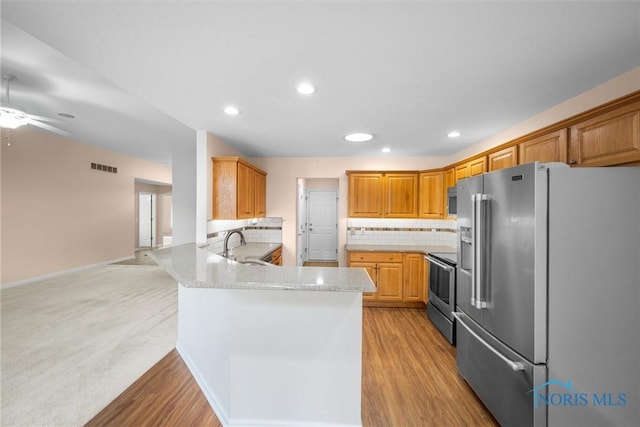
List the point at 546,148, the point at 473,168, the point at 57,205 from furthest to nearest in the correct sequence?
1. the point at 57,205
2. the point at 473,168
3. the point at 546,148

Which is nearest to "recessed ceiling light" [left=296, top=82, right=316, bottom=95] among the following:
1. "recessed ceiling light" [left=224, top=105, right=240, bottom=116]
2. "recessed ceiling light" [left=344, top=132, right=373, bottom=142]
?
"recessed ceiling light" [left=224, top=105, right=240, bottom=116]

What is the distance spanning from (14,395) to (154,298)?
2212mm

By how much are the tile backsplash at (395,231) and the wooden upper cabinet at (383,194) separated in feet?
1.00

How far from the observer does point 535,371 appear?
1489 millimetres

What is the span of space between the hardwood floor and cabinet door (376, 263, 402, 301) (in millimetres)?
1143

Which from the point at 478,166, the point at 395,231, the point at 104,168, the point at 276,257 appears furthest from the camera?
the point at 104,168

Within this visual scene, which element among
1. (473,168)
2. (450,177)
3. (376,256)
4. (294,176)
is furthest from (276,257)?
(473,168)


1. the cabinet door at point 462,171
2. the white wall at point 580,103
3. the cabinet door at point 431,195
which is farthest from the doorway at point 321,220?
the white wall at point 580,103

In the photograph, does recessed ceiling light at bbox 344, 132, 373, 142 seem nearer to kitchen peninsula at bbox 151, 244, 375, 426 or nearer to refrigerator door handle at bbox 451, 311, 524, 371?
kitchen peninsula at bbox 151, 244, 375, 426

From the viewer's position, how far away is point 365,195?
14.6ft

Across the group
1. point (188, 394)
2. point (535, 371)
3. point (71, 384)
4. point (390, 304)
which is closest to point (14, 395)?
point (71, 384)

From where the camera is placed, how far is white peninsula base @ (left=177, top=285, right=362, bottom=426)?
1.58 m

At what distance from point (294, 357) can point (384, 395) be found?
3.33 feet

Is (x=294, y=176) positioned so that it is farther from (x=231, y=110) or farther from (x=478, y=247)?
(x=478, y=247)
